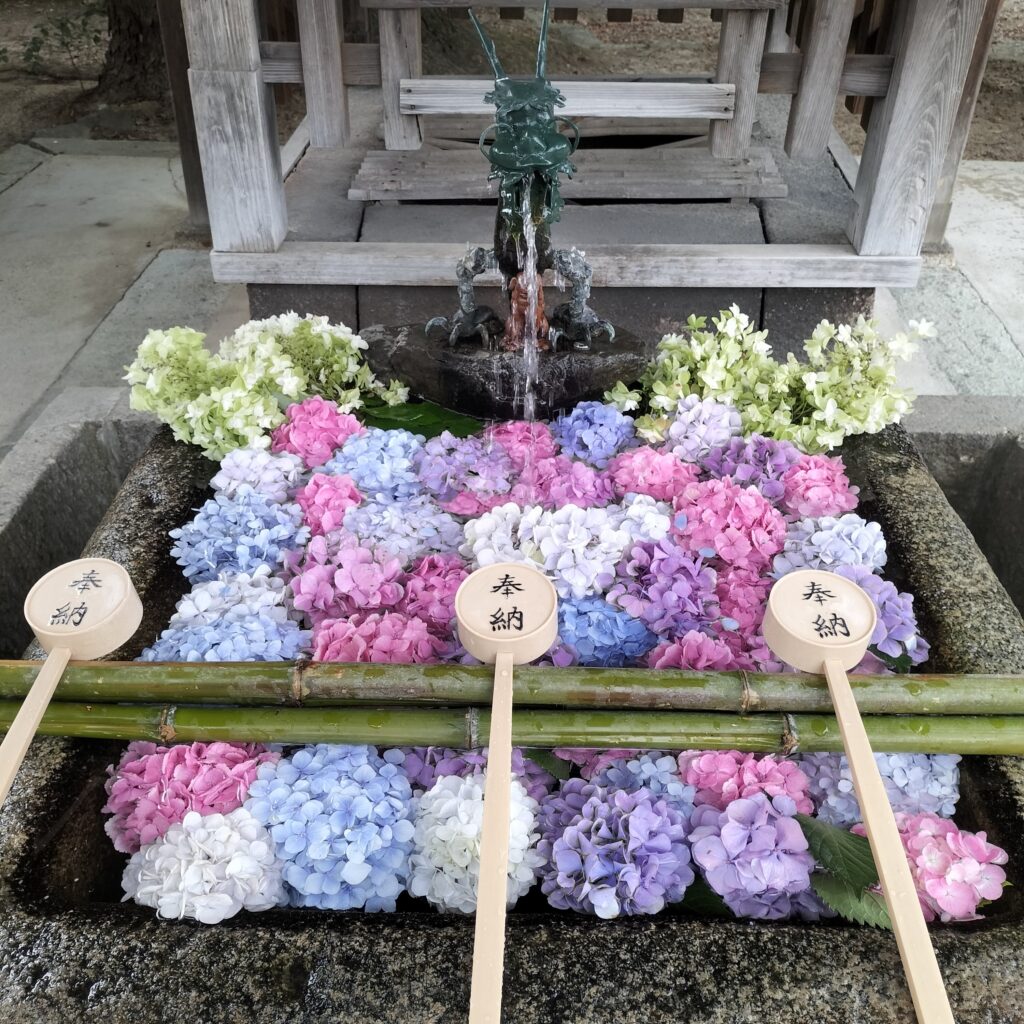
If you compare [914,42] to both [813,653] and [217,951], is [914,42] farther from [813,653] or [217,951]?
[217,951]

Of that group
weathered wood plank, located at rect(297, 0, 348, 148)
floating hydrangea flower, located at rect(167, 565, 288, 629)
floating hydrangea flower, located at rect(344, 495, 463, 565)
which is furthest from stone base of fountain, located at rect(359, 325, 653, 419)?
weathered wood plank, located at rect(297, 0, 348, 148)

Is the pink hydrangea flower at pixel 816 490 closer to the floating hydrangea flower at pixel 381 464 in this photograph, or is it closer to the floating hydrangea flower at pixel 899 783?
the floating hydrangea flower at pixel 899 783

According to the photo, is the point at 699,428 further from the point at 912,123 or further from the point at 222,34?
the point at 222,34

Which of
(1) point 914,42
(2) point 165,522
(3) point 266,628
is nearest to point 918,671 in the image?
(3) point 266,628

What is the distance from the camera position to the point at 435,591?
1800 millimetres

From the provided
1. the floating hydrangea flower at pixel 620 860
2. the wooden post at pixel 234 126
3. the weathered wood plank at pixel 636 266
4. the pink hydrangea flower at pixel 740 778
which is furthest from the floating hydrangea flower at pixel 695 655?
the wooden post at pixel 234 126

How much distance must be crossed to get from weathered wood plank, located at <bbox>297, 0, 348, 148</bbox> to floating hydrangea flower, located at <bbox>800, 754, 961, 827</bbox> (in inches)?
105

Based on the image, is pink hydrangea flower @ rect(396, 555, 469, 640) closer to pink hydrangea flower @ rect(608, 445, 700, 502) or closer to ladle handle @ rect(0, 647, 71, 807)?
pink hydrangea flower @ rect(608, 445, 700, 502)

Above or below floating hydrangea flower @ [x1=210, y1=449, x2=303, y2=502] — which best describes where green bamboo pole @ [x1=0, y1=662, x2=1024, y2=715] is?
above

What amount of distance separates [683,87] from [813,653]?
2559 millimetres

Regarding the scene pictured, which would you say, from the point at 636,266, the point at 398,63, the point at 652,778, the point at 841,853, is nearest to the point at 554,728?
the point at 652,778

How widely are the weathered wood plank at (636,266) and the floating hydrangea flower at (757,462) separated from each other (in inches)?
44.5

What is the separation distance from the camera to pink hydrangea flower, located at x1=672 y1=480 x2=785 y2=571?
1.89 metres

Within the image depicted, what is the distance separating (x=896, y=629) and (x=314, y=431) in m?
1.43
